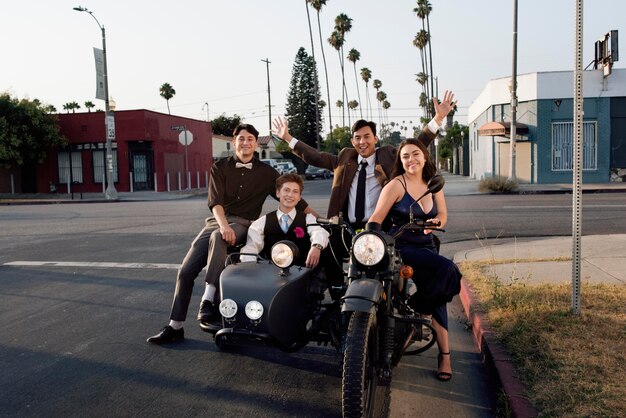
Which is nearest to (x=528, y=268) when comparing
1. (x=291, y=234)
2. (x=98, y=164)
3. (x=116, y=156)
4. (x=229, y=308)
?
(x=291, y=234)

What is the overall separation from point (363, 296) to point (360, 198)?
199 cm

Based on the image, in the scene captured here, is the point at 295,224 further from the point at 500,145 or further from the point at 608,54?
the point at 500,145

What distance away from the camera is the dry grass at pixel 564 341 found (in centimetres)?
364

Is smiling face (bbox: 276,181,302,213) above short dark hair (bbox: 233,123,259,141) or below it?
below

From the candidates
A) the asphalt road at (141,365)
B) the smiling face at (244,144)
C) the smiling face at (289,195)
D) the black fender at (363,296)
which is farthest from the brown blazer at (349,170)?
the black fender at (363,296)

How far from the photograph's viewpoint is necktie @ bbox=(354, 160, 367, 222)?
210 inches

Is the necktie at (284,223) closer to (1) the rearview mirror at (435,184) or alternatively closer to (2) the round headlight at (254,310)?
(2) the round headlight at (254,310)

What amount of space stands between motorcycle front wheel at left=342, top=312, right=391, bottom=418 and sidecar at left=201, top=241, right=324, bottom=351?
74 cm

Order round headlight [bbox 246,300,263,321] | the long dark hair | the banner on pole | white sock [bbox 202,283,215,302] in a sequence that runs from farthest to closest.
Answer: the banner on pole, white sock [bbox 202,283,215,302], the long dark hair, round headlight [bbox 246,300,263,321]

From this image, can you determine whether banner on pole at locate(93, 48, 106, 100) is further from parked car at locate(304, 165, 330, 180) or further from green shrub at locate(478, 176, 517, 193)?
parked car at locate(304, 165, 330, 180)

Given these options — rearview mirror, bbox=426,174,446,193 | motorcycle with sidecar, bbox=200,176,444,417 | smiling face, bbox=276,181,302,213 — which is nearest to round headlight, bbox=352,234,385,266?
motorcycle with sidecar, bbox=200,176,444,417

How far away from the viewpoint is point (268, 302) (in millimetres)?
4051

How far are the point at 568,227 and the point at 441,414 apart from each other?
395 inches

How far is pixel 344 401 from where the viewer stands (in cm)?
325
